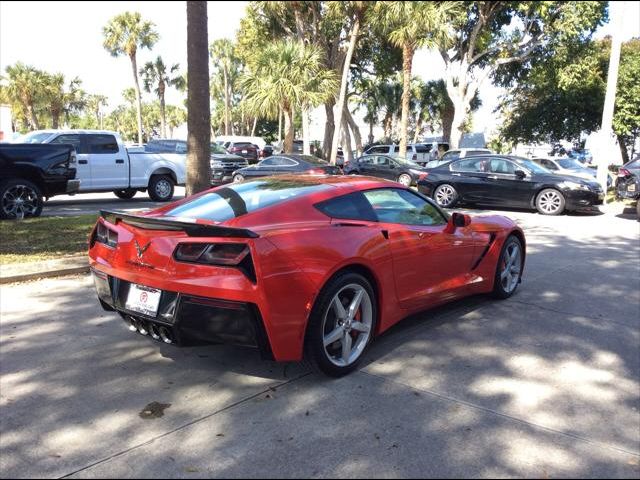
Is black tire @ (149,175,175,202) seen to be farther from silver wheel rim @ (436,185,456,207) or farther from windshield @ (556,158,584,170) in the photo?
windshield @ (556,158,584,170)

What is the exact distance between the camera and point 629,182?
44.3 ft

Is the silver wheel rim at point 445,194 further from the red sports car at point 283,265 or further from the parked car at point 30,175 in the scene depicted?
the red sports car at point 283,265

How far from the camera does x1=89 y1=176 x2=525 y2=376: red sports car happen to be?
133 inches

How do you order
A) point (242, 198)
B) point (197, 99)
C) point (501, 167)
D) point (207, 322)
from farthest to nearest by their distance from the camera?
point (501, 167), point (197, 99), point (242, 198), point (207, 322)

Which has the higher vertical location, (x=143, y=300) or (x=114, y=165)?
(x=114, y=165)

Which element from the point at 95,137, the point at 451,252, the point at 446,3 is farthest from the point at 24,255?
the point at 446,3

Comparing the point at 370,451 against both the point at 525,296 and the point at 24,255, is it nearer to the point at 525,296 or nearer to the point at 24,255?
the point at 525,296

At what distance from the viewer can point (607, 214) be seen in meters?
14.5

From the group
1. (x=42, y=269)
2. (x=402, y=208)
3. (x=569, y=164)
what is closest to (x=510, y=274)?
(x=402, y=208)

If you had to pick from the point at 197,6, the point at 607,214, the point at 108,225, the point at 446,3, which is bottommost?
the point at 607,214

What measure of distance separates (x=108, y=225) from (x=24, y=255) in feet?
13.2

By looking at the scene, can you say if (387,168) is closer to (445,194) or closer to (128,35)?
(445,194)

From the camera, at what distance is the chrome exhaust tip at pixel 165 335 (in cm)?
356

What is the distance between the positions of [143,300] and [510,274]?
4.00m
